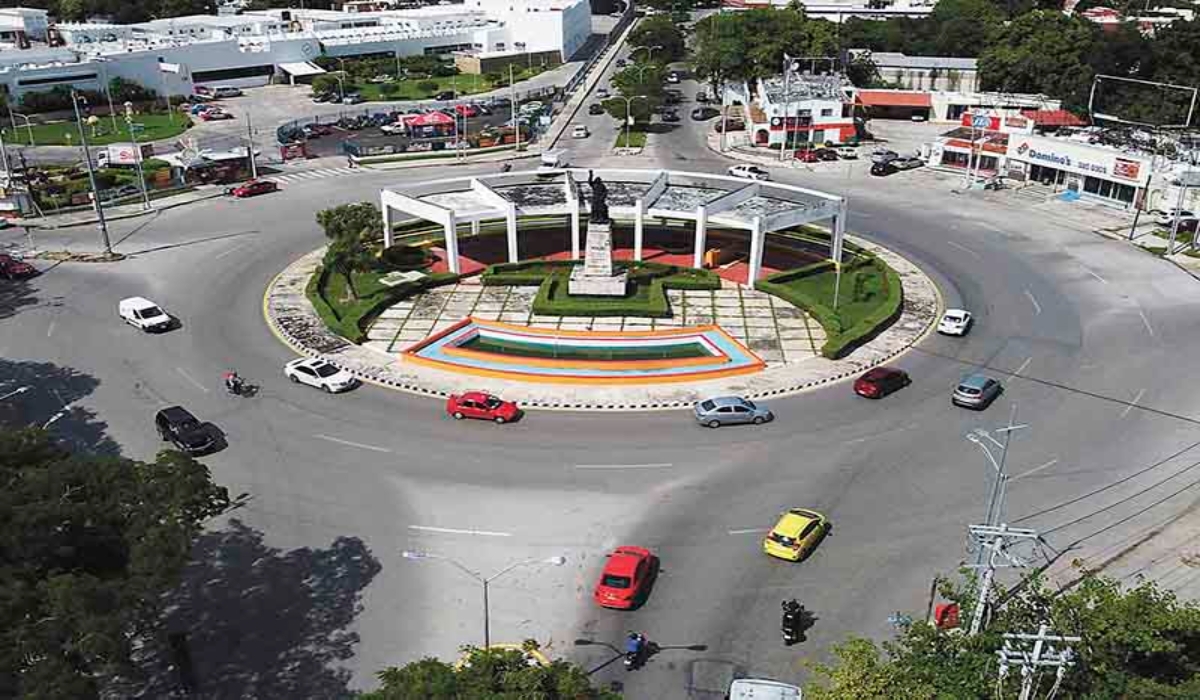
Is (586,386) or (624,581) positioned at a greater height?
(624,581)

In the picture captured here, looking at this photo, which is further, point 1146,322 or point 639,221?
point 639,221

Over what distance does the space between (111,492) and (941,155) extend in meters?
91.0

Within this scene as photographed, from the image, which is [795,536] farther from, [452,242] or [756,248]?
[452,242]

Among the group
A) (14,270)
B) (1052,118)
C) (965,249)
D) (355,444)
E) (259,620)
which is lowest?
(259,620)

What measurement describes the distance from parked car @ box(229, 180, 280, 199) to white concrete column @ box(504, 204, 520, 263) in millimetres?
34190

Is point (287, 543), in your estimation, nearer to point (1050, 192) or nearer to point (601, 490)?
point (601, 490)

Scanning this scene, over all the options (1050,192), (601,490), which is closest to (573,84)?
(1050,192)

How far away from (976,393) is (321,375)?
1325 inches

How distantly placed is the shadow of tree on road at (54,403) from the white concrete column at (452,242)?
23.0 meters

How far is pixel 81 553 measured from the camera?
26.3 m

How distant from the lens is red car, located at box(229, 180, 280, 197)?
85.7 metres

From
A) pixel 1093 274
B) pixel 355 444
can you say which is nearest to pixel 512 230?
pixel 355 444

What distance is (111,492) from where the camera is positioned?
27.4 m

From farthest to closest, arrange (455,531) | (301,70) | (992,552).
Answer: (301,70), (455,531), (992,552)
